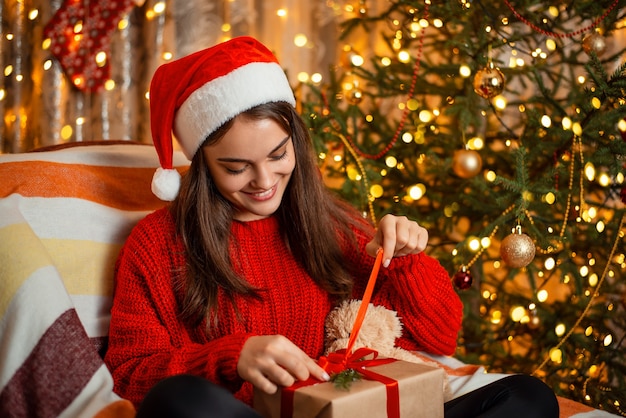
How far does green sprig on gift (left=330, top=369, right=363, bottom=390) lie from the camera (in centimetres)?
96

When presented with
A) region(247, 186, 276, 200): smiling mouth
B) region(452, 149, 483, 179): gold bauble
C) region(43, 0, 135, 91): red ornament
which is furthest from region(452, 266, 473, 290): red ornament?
region(43, 0, 135, 91): red ornament

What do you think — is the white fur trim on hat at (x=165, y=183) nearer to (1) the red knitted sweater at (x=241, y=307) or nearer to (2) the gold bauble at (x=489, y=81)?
(1) the red knitted sweater at (x=241, y=307)

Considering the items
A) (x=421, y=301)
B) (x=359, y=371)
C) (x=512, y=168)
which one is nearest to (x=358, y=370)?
(x=359, y=371)

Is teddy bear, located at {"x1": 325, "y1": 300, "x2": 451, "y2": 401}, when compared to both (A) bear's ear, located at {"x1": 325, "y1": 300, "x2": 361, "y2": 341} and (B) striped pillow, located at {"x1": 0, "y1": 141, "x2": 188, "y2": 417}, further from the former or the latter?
(B) striped pillow, located at {"x1": 0, "y1": 141, "x2": 188, "y2": 417}

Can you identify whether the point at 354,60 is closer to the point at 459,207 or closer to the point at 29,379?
the point at 459,207

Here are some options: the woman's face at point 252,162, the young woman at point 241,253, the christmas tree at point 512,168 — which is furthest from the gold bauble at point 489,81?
the woman's face at point 252,162

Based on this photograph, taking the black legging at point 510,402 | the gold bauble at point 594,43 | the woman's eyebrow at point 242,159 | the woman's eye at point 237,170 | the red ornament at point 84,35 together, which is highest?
the red ornament at point 84,35

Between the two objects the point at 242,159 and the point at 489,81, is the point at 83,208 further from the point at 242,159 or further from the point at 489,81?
the point at 489,81

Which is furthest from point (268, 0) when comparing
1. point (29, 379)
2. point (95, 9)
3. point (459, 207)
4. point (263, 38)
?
point (29, 379)

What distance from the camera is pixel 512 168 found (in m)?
2.23

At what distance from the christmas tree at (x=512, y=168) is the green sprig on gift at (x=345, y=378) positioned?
2.34 feet

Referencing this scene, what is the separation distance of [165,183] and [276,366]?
0.50m

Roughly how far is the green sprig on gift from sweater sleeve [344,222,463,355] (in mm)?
404

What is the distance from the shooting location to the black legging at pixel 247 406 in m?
0.96
